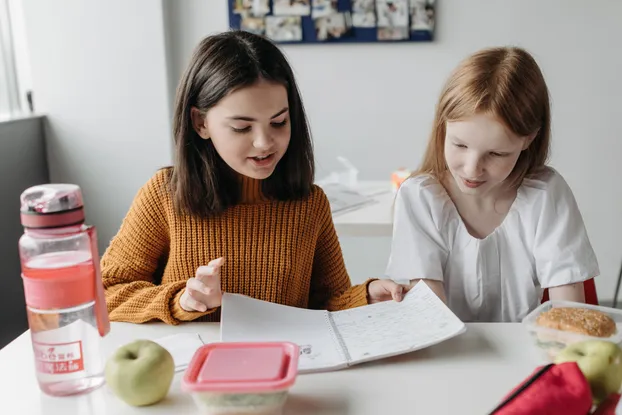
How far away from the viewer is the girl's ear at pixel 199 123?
108 centimetres

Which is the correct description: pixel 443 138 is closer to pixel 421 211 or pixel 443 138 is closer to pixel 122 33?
pixel 421 211

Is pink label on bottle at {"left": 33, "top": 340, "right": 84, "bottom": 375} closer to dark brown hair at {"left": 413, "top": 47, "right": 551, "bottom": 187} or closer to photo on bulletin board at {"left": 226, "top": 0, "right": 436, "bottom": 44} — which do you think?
dark brown hair at {"left": 413, "top": 47, "right": 551, "bottom": 187}

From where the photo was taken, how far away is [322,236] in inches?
48.3

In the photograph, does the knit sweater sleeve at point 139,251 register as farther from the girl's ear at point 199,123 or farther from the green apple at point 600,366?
the green apple at point 600,366

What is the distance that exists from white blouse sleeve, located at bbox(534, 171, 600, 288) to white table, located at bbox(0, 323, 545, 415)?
0.90 ft

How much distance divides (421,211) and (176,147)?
51cm

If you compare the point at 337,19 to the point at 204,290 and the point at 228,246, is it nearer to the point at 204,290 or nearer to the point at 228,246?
the point at 228,246

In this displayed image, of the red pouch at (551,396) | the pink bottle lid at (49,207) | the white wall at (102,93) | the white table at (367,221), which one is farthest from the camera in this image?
the white wall at (102,93)

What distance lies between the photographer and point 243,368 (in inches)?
27.5

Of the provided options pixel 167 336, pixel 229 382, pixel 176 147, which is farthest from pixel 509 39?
pixel 229 382

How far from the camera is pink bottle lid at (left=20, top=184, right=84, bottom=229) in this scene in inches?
26.7

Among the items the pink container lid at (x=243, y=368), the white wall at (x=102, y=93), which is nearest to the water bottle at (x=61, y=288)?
the pink container lid at (x=243, y=368)

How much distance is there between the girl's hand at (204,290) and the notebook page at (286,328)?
0.03 metres

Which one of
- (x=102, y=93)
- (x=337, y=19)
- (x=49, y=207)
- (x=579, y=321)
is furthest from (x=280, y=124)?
(x=102, y=93)
